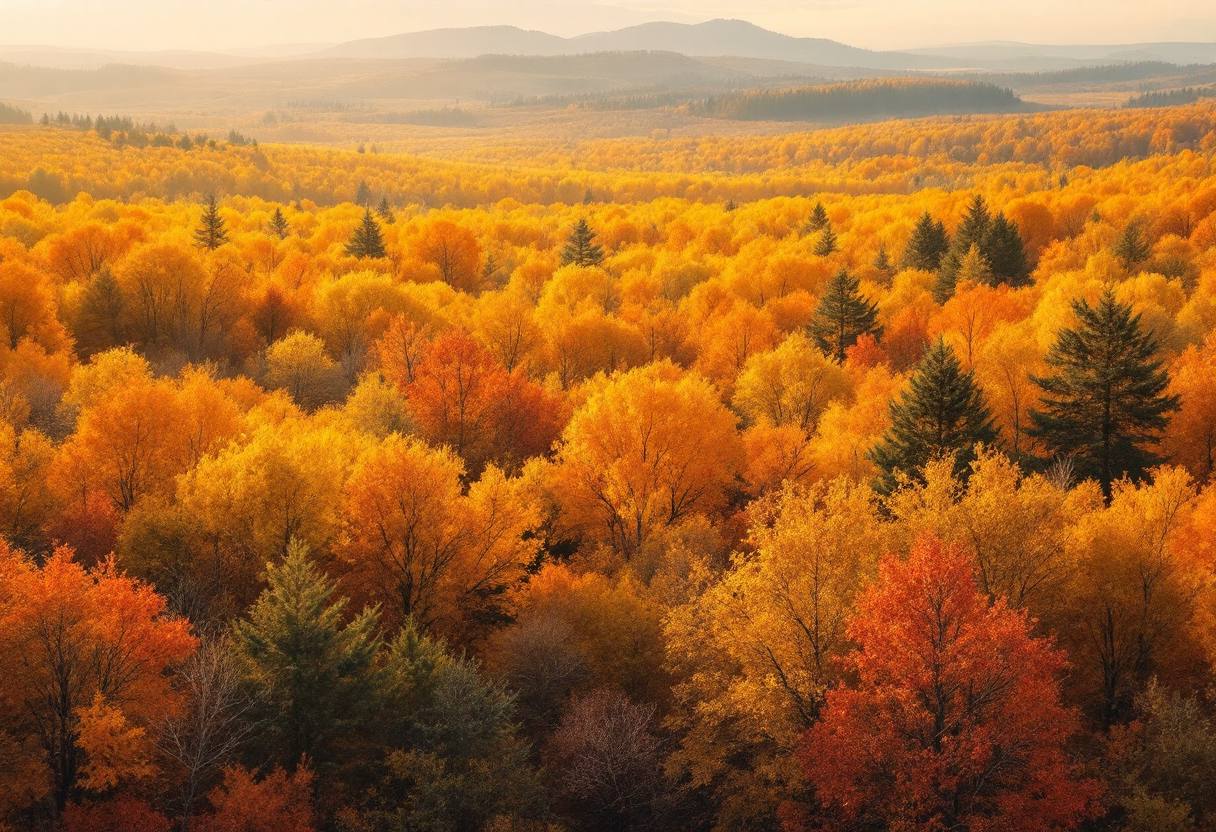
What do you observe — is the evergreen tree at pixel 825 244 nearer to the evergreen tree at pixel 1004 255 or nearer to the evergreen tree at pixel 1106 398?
the evergreen tree at pixel 1004 255

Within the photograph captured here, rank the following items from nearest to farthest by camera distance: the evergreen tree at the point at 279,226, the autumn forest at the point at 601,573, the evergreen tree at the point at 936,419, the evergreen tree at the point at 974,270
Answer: the autumn forest at the point at 601,573 → the evergreen tree at the point at 936,419 → the evergreen tree at the point at 974,270 → the evergreen tree at the point at 279,226

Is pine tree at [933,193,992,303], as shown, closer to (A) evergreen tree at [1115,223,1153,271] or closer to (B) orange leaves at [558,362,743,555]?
(A) evergreen tree at [1115,223,1153,271]

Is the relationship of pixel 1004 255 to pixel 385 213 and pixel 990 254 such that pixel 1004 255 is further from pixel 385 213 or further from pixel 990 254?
pixel 385 213

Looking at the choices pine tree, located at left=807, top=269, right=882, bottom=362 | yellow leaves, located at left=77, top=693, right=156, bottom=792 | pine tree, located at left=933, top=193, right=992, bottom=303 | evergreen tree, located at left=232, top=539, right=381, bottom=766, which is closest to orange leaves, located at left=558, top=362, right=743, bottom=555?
evergreen tree, located at left=232, top=539, right=381, bottom=766

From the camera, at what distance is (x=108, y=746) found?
78.4 ft

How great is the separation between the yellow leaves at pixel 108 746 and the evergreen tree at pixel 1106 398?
37.6m

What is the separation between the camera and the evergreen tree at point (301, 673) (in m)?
25.3

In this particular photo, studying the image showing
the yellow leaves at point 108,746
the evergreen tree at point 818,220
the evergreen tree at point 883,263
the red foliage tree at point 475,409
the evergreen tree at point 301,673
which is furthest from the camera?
the evergreen tree at point 818,220

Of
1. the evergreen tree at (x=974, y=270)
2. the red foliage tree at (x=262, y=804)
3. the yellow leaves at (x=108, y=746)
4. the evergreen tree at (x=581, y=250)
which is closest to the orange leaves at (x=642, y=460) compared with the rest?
the red foliage tree at (x=262, y=804)

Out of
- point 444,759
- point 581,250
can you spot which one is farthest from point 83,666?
point 581,250

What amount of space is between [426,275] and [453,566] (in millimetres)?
59535

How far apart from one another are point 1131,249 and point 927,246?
17840 millimetres

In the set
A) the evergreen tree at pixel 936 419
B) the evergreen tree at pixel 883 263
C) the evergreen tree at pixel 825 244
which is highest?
the evergreen tree at pixel 825 244

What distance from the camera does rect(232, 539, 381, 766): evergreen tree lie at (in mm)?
25312
